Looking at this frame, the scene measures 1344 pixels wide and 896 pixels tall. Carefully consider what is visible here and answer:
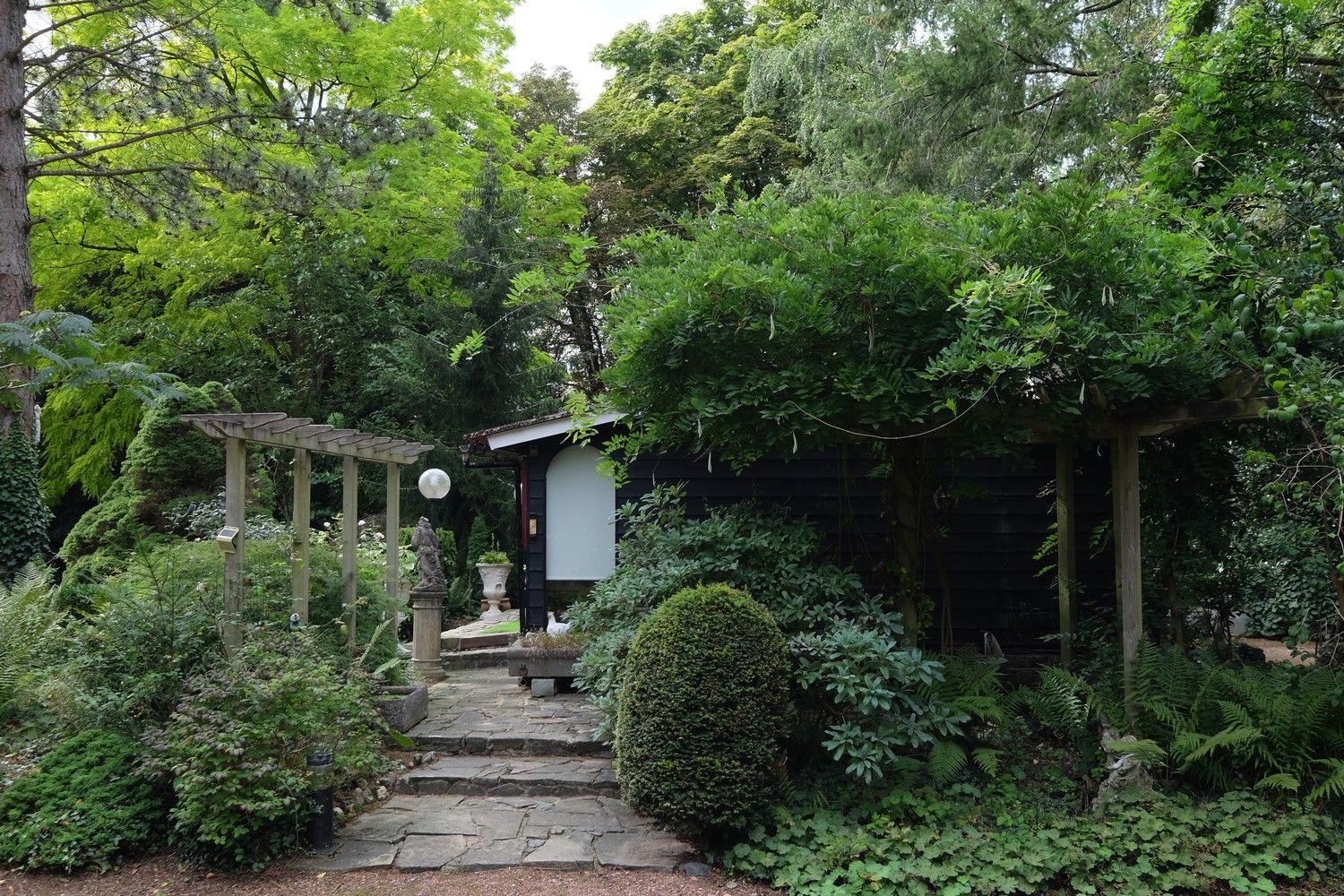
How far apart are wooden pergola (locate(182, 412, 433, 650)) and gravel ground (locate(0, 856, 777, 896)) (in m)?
1.38

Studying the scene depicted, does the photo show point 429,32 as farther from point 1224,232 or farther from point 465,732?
point 1224,232

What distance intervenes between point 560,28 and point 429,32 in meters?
7.29

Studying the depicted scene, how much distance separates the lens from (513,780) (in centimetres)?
585

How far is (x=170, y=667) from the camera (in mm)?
5352

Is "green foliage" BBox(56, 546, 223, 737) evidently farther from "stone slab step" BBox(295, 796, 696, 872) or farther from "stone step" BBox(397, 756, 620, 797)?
"stone step" BBox(397, 756, 620, 797)

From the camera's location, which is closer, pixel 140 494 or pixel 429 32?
pixel 140 494

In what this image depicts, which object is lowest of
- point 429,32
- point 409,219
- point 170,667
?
point 170,667

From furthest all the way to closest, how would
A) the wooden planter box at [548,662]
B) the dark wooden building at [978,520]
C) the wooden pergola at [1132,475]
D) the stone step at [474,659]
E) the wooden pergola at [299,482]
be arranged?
the stone step at [474,659] → the dark wooden building at [978,520] → the wooden planter box at [548,662] → the wooden pergola at [299,482] → the wooden pergola at [1132,475]

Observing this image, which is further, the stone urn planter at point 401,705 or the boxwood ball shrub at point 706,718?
the stone urn planter at point 401,705

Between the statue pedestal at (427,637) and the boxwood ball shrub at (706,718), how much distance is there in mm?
4560

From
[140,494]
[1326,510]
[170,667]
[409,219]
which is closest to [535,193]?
[409,219]

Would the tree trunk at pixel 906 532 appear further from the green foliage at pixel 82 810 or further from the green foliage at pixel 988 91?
the green foliage at pixel 82 810

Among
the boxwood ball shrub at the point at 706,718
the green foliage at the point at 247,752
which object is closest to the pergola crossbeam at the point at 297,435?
the green foliage at the point at 247,752

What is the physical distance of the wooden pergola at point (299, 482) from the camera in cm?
565
